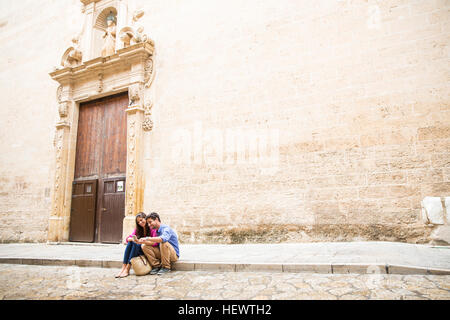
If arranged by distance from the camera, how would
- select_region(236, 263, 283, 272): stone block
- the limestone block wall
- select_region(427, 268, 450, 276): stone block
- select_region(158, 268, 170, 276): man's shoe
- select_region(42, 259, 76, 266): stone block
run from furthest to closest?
1. the limestone block wall
2. select_region(42, 259, 76, 266): stone block
3. select_region(158, 268, 170, 276): man's shoe
4. select_region(236, 263, 283, 272): stone block
5. select_region(427, 268, 450, 276): stone block

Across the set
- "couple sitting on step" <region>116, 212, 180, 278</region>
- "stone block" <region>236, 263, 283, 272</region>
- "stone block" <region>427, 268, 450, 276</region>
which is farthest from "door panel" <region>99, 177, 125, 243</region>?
"stone block" <region>427, 268, 450, 276</region>

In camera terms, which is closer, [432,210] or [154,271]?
[154,271]

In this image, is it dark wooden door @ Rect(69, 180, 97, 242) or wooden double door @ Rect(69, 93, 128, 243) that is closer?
wooden double door @ Rect(69, 93, 128, 243)

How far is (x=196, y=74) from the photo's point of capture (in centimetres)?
718

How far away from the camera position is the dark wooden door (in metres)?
7.98

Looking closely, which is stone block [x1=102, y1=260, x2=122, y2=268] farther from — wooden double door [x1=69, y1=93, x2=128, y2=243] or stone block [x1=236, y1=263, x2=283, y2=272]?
wooden double door [x1=69, y1=93, x2=128, y2=243]

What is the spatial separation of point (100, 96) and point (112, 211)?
3.07 m

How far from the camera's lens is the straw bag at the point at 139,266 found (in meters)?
3.89

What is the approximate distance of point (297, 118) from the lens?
5992mm

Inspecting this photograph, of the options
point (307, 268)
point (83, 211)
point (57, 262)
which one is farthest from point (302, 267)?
point (83, 211)

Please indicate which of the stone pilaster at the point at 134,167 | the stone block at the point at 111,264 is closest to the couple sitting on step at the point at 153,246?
the stone block at the point at 111,264

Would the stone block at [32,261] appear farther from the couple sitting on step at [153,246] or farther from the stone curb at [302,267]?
the couple sitting on step at [153,246]

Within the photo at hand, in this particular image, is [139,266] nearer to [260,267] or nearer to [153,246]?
[153,246]

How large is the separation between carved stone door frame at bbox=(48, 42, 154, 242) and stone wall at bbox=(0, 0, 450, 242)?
266 millimetres
